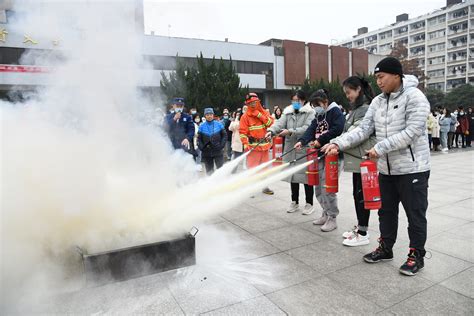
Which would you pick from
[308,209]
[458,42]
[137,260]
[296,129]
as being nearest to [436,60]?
[458,42]

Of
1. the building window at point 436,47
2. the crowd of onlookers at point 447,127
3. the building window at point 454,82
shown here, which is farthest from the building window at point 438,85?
the crowd of onlookers at point 447,127

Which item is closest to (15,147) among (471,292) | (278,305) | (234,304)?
(234,304)

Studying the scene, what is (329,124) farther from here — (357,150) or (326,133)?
(357,150)

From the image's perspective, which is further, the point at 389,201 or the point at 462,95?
the point at 462,95

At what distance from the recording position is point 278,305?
9.18 feet

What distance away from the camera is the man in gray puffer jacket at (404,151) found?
10.4ft

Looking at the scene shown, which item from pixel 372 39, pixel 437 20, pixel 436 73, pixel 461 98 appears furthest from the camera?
pixel 372 39

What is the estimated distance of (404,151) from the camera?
3.25 metres

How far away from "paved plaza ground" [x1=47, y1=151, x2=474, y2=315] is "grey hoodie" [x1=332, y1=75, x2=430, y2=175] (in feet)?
3.60

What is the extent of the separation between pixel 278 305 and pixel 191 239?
1.20 m

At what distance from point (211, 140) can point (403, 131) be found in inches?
168

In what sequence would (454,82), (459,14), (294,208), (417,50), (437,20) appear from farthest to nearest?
(417,50) < (437,20) < (454,82) < (459,14) < (294,208)

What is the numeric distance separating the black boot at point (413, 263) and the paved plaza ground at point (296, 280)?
7 cm

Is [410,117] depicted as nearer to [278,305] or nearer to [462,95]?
[278,305]
